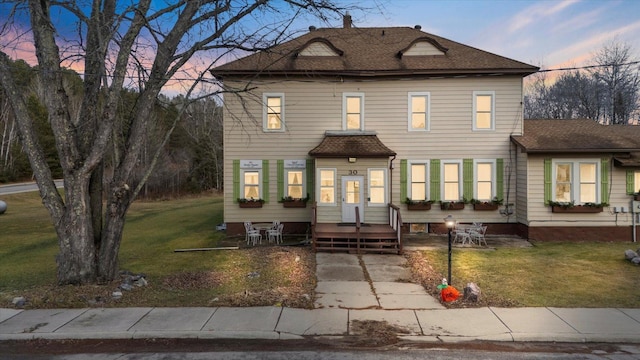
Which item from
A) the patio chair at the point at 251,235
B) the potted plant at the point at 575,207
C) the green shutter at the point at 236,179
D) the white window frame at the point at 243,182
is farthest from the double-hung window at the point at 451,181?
the green shutter at the point at 236,179

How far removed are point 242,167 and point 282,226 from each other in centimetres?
300

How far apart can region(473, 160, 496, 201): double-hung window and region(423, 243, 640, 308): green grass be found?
2694 mm

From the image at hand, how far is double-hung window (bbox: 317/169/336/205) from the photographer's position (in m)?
15.1

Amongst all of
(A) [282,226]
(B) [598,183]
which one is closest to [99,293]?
(A) [282,226]

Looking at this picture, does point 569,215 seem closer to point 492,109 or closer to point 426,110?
point 492,109

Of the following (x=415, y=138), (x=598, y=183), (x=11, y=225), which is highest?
(x=415, y=138)

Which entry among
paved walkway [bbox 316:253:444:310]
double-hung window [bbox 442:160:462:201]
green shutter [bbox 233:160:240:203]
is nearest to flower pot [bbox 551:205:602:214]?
double-hung window [bbox 442:160:462:201]

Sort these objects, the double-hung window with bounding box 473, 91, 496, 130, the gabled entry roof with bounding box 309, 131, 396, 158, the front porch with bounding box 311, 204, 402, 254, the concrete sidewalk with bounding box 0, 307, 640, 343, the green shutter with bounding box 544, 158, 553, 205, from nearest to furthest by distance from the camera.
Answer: the concrete sidewalk with bounding box 0, 307, 640, 343
the front porch with bounding box 311, 204, 402, 254
the gabled entry roof with bounding box 309, 131, 396, 158
the green shutter with bounding box 544, 158, 553, 205
the double-hung window with bounding box 473, 91, 496, 130

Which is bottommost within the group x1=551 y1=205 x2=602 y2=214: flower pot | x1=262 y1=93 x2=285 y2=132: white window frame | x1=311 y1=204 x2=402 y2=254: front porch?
x1=311 y1=204 x2=402 y2=254: front porch

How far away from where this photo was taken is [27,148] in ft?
27.8

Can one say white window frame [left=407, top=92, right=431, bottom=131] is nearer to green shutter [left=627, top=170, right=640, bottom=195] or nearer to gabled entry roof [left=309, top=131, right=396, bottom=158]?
gabled entry roof [left=309, top=131, right=396, bottom=158]

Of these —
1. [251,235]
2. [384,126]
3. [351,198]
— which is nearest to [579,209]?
[384,126]

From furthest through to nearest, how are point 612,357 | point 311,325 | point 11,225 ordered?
point 11,225, point 311,325, point 612,357

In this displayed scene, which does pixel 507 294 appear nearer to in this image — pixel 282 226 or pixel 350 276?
pixel 350 276
